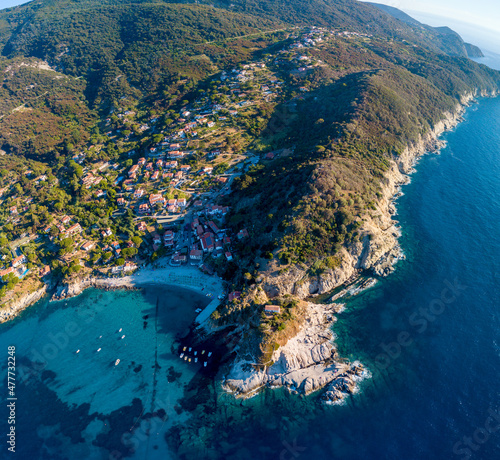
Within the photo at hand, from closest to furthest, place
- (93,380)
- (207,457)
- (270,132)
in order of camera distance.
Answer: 1. (207,457)
2. (93,380)
3. (270,132)

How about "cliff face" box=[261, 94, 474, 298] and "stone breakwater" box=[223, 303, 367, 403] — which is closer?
"stone breakwater" box=[223, 303, 367, 403]

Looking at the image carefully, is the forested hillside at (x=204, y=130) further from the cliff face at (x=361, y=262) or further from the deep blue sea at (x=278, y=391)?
the deep blue sea at (x=278, y=391)

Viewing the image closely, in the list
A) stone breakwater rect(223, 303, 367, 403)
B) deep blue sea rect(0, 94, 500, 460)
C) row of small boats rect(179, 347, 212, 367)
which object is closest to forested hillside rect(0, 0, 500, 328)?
row of small boats rect(179, 347, 212, 367)

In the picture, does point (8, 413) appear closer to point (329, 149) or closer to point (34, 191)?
point (34, 191)

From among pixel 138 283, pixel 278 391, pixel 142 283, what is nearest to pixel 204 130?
pixel 142 283

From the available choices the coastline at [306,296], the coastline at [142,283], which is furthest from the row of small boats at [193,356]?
the coastline at [142,283]

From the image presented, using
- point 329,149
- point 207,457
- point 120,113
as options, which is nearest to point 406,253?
point 329,149

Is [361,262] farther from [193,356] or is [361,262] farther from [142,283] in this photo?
[142,283]

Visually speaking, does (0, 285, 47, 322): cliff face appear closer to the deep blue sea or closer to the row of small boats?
the deep blue sea
